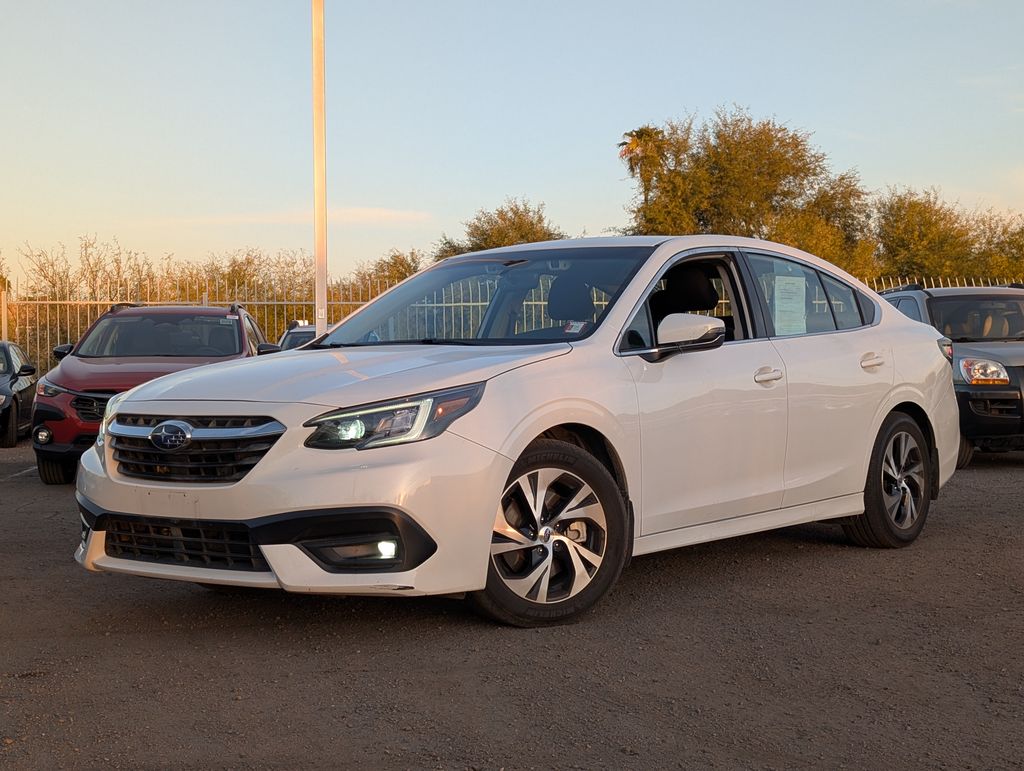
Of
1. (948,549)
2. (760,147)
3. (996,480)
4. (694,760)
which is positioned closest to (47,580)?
(694,760)

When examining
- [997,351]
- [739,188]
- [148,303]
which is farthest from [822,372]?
[739,188]

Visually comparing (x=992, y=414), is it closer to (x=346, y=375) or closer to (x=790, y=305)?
(x=790, y=305)

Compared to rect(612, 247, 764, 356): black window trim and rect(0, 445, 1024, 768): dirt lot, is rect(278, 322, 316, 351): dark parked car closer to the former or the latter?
rect(0, 445, 1024, 768): dirt lot

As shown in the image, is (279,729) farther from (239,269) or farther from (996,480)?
(239,269)

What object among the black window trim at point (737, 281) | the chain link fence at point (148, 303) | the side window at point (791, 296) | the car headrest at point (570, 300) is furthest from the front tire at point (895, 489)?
the chain link fence at point (148, 303)

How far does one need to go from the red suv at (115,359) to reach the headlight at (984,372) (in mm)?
5945

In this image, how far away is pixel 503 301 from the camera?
20.6 ft

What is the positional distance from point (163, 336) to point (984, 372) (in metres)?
7.48

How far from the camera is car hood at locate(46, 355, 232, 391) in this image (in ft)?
35.3

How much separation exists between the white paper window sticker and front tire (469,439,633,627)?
5.62ft

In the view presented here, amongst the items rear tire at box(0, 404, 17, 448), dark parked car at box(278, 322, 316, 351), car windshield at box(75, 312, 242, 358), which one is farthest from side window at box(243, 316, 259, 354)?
dark parked car at box(278, 322, 316, 351)

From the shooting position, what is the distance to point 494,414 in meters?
4.95

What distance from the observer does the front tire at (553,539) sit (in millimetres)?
5055

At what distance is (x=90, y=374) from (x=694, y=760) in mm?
8539
